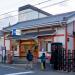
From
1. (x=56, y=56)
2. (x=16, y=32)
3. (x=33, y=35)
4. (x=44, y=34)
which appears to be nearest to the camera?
(x=56, y=56)

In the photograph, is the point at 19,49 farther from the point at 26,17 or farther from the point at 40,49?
the point at 26,17

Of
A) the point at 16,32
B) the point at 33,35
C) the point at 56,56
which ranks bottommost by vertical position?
the point at 56,56

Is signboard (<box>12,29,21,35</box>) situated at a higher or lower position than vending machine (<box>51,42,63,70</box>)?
higher

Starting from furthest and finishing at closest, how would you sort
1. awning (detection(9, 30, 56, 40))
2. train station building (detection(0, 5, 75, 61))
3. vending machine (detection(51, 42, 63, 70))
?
awning (detection(9, 30, 56, 40))
train station building (detection(0, 5, 75, 61))
vending machine (detection(51, 42, 63, 70))

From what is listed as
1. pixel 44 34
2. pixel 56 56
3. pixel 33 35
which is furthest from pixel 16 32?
pixel 56 56

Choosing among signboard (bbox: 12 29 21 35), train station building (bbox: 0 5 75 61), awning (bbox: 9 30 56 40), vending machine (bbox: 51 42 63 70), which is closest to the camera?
vending machine (bbox: 51 42 63 70)

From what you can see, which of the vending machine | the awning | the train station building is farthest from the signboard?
the vending machine

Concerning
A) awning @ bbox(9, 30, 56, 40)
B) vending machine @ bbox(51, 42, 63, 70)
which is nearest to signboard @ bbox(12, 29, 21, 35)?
awning @ bbox(9, 30, 56, 40)

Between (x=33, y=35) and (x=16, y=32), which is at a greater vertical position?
(x=16, y=32)

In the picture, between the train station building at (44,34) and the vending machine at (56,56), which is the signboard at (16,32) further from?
the vending machine at (56,56)

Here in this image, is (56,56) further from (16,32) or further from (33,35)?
(16,32)

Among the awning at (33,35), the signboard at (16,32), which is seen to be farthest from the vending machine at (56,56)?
the signboard at (16,32)

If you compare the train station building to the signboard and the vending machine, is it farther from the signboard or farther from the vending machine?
the vending machine

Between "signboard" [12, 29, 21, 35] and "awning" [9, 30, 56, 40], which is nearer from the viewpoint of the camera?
"awning" [9, 30, 56, 40]
